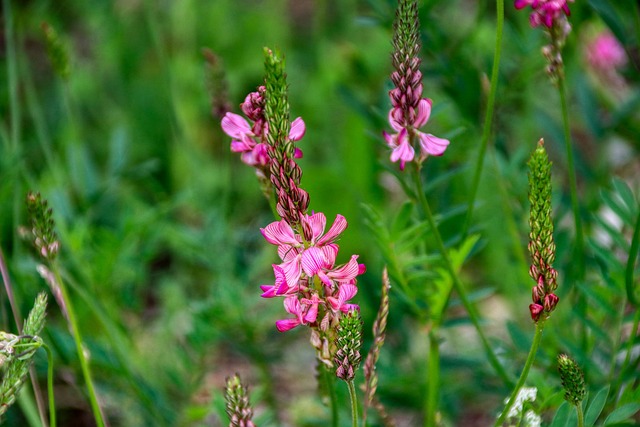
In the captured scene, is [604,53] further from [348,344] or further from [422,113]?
[348,344]

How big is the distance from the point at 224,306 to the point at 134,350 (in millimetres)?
276

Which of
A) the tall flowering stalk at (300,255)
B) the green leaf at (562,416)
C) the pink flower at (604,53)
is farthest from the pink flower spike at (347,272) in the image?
the pink flower at (604,53)

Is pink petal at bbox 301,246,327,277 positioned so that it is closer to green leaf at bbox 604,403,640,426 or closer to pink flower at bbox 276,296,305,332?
pink flower at bbox 276,296,305,332

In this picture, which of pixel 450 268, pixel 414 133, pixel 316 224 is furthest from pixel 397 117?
pixel 450 268

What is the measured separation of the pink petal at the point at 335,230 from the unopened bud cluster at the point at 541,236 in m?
0.20

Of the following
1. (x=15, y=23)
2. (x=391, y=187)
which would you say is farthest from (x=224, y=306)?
(x=15, y=23)

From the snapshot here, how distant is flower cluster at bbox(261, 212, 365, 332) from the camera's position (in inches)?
33.6

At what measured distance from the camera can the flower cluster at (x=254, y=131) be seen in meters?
0.97

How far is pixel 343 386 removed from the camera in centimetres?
134

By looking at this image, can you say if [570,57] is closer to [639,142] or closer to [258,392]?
[639,142]

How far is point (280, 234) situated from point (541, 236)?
0.90 ft

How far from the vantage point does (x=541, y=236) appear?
87cm

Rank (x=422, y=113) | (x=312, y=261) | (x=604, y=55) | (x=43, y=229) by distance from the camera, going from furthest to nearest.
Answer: (x=604, y=55) < (x=43, y=229) < (x=422, y=113) < (x=312, y=261)

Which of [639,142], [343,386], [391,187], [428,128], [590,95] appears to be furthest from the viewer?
[391,187]
